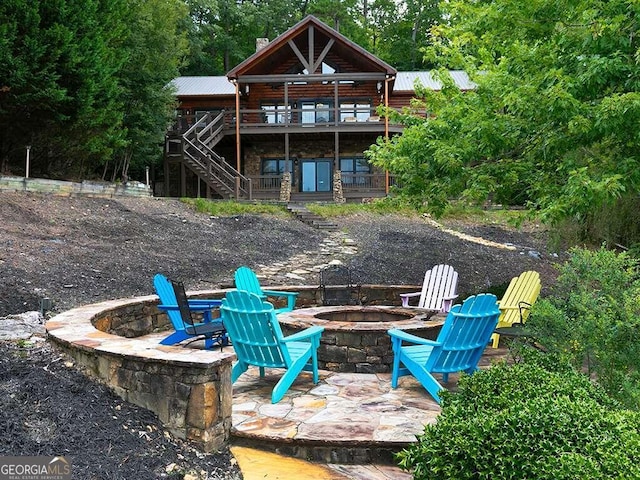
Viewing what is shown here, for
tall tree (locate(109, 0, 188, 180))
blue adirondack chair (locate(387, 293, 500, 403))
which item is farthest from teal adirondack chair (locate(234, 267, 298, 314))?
tall tree (locate(109, 0, 188, 180))

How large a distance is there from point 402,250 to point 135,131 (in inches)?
454

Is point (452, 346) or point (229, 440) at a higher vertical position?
point (452, 346)

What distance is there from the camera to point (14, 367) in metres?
3.89

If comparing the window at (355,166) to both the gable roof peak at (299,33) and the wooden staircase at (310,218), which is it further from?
the wooden staircase at (310,218)

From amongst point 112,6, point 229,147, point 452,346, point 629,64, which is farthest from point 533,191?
point 229,147

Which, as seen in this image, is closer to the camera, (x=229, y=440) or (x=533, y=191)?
(x=229, y=440)

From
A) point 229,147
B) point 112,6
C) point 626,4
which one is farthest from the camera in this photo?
point 229,147

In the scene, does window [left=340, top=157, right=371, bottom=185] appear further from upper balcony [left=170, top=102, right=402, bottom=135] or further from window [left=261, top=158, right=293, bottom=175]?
window [left=261, top=158, right=293, bottom=175]

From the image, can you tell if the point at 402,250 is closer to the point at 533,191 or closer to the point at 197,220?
the point at 197,220

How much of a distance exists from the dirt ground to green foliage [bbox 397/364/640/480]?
1.45 metres

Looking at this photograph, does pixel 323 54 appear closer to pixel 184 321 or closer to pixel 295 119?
pixel 295 119

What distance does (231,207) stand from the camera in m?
16.4

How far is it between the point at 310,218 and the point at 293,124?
21.0 ft

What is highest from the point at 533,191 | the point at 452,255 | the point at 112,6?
the point at 112,6
